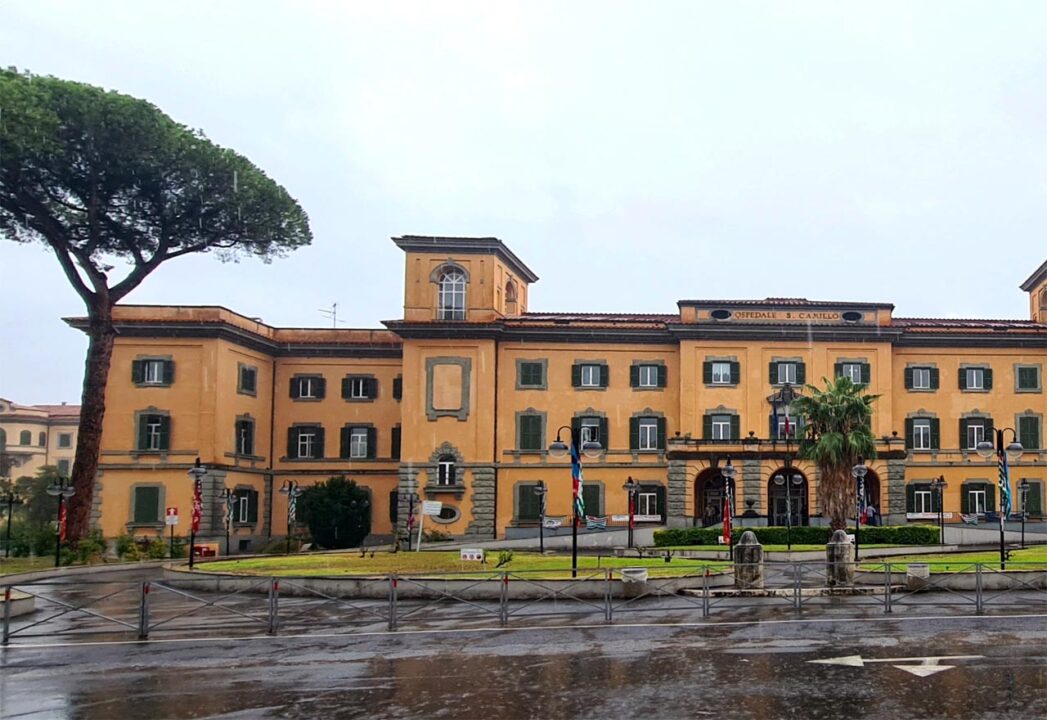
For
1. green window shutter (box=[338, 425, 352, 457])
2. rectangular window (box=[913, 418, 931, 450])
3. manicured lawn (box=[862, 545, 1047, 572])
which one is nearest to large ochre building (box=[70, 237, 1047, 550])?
rectangular window (box=[913, 418, 931, 450])

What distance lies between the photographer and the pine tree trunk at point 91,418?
44375 mm

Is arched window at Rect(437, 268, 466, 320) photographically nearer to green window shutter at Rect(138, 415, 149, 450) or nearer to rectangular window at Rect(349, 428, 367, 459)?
rectangular window at Rect(349, 428, 367, 459)

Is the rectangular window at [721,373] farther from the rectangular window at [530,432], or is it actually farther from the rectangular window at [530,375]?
the rectangular window at [530,432]

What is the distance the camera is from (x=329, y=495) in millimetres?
52594

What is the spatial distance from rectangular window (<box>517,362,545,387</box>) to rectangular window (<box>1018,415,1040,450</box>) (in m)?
25.0

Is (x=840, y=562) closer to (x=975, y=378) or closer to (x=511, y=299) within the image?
(x=975, y=378)

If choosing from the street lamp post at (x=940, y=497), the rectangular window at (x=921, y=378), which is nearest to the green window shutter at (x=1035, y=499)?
the street lamp post at (x=940, y=497)

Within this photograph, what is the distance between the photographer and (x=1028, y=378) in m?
54.8

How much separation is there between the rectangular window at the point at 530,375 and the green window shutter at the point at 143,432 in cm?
1894

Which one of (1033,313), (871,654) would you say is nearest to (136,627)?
(871,654)

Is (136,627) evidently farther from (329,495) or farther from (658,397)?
(658,397)

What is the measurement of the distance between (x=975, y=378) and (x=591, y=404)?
20.2 metres

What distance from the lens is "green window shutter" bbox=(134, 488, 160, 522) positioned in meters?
51.5

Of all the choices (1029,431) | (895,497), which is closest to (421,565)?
(895,497)
